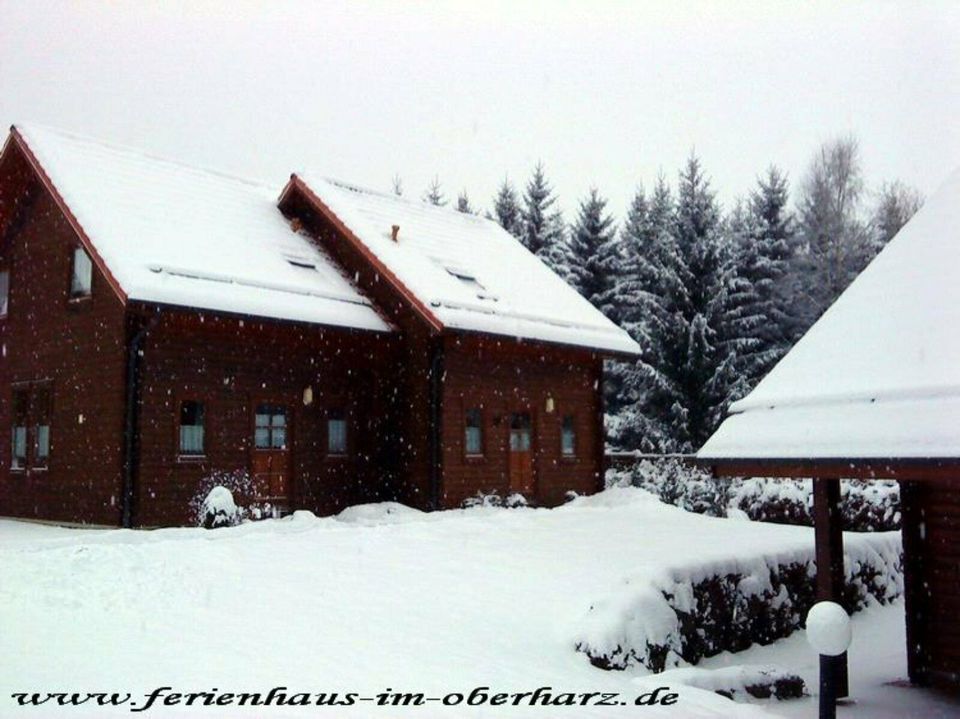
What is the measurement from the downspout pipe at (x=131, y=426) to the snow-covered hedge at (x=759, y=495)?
12.0m

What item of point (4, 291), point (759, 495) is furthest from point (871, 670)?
point (4, 291)

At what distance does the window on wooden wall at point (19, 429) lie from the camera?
712 inches

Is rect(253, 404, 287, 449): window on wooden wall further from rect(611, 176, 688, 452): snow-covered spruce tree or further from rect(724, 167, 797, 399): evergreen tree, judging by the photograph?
rect(724, 167, 797, 399): evergreen tree

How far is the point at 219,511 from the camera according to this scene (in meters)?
14.4

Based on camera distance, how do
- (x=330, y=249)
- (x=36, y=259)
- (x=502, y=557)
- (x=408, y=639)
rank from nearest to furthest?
(x=408, y=639), (x=502, y=557), (x=36, y=259), (x=330, y=249)

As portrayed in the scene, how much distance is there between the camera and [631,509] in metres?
19.4

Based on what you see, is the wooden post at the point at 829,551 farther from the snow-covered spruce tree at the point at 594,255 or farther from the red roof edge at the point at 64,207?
the snow-covered spruce tree at the point at 594,255

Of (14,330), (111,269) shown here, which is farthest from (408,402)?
(14,330)

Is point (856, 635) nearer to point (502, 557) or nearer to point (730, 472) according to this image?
point (502, 557)

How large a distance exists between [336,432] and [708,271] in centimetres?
1768

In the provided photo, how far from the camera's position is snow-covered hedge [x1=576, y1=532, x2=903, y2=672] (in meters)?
9.38

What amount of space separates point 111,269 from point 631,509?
10375 millimetres

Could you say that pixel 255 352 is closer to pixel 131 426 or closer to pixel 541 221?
pixel 131 426

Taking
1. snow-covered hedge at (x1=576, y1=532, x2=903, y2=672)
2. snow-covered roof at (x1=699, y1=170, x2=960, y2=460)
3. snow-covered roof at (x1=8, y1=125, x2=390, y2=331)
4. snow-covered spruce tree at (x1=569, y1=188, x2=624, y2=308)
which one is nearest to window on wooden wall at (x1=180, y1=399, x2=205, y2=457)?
snow-covered roof at (x1=8, y1=125, x2=390, y2=331)
